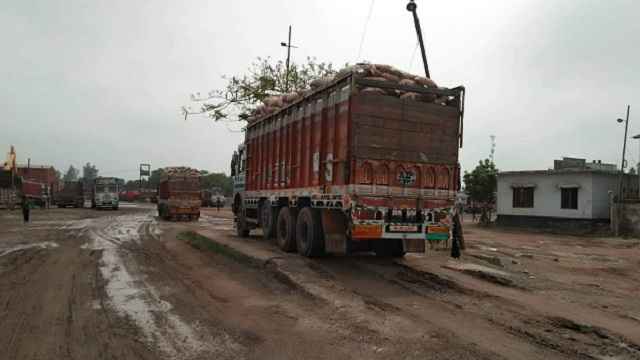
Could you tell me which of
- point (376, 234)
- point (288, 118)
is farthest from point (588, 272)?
point (288, 118)

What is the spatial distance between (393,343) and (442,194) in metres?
5.06

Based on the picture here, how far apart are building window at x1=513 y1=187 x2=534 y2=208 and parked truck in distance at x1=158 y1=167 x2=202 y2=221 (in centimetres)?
1841

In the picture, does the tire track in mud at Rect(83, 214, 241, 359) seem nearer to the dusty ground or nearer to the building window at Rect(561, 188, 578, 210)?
the dusty ground

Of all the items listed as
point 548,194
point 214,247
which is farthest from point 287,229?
point 548,194

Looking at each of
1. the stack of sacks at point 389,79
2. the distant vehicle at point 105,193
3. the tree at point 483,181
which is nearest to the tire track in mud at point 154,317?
the stack of sacks at point 389,79

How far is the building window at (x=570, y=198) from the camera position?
94.1ft

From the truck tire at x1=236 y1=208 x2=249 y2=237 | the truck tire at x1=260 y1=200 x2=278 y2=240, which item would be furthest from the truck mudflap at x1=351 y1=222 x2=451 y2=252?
the truck tire at x1=236 y1=208 x2=249 y2=237

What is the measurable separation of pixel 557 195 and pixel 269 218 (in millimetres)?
20588

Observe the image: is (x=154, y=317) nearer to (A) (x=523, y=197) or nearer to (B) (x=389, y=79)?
(B) (x=389, y=79)

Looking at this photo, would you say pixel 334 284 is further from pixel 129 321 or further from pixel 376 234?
pixel 129 321

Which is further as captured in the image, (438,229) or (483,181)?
A: (483,181)

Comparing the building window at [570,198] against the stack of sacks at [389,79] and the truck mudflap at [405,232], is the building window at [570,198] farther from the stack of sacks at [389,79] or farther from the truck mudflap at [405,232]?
the truck mudflap at [405,232]

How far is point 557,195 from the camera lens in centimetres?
2958

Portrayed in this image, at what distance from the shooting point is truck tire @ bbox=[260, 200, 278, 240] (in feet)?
47.3
